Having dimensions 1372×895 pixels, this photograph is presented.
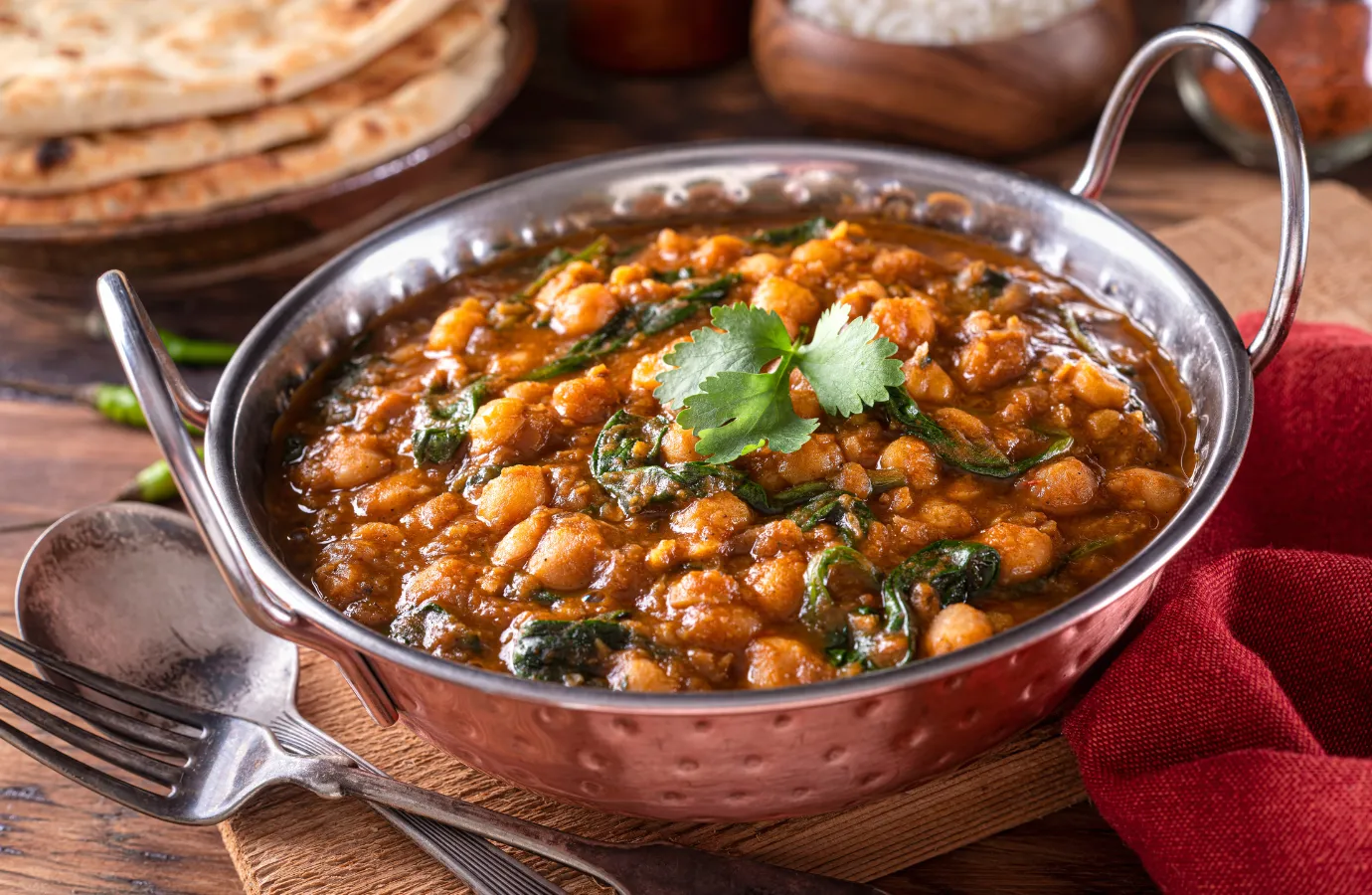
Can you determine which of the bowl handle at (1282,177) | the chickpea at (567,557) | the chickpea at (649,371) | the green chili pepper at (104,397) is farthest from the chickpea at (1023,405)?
the green chili pepper at (104,397)

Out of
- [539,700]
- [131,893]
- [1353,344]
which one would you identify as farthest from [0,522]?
[1353,344]

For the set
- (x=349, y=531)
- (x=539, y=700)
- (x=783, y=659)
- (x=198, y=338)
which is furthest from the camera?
(x=198, y=338)

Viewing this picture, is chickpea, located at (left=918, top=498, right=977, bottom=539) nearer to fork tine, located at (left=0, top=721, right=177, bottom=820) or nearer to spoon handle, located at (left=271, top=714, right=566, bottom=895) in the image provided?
spoon handle, located at (left=271, top=714, right=566, bottom=895)

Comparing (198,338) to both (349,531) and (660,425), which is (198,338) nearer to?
(349,531)

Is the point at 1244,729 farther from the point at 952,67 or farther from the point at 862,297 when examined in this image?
the point at 952,67

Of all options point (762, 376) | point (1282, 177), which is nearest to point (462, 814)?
point (762, 376)

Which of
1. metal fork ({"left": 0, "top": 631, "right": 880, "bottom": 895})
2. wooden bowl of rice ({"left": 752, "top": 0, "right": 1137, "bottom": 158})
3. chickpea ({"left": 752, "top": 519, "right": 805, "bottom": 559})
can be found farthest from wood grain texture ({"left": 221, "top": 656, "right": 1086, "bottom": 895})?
wooden bowl of rice ({"left": 752, "top": 0, "right": 1137, "bottom": 158})

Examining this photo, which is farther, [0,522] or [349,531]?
[0,522]

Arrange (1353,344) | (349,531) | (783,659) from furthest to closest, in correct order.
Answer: (1353,344) < (349,531) < (783,659)
